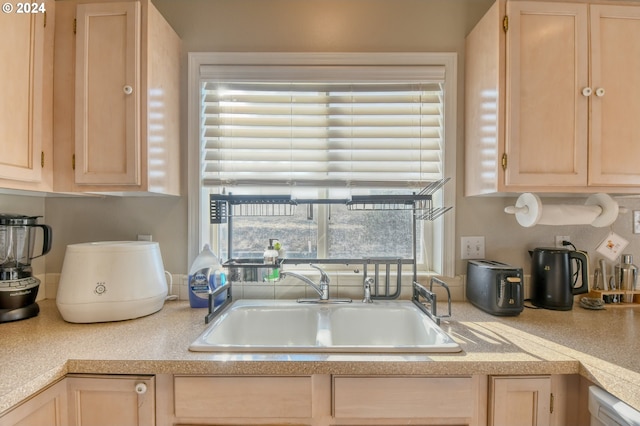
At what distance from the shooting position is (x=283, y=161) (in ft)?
5.30

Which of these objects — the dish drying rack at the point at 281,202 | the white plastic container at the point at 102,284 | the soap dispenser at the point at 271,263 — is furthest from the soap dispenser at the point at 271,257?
Answer: the white plastic container at the point at 102,284

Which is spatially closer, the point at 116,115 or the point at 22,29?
the point at 22,29

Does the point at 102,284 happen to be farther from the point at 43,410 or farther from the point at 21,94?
the point at 21,94

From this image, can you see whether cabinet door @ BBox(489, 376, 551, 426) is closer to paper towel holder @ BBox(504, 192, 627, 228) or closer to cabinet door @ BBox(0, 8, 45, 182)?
paper towel holder @ BBox(504, 192, 627, 228)

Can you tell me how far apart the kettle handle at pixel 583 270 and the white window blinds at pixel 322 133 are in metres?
0.70

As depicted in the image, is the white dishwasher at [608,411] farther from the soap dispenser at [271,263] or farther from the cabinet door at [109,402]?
the cabinet door at [109,402]

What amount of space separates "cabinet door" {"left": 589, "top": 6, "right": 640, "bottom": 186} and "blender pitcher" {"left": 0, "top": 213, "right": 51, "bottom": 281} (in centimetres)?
229

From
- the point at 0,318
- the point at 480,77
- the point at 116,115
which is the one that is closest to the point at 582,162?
the point at 480,77

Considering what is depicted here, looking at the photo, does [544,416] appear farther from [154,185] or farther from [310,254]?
[154,185]

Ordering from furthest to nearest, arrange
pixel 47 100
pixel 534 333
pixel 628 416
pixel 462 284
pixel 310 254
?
pixel 310 254
pixel 462 284
pixel 47 100
pixel 534 333
pixel 628 416

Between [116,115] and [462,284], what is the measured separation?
1734mm

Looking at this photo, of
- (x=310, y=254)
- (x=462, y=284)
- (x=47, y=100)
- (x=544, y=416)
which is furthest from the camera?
(x=310, y=254)

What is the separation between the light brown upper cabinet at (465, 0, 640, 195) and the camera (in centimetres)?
128

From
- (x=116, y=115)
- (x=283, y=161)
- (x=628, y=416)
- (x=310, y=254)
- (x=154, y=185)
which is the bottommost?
(x=628, y=416)
